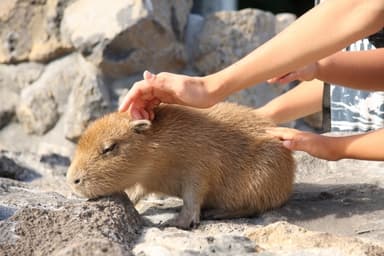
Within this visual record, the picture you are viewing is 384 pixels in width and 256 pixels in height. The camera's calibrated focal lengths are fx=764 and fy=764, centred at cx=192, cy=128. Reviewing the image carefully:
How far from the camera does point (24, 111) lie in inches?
183

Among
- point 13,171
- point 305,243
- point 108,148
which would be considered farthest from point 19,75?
point 305,243

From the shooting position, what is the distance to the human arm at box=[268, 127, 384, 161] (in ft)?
8.30

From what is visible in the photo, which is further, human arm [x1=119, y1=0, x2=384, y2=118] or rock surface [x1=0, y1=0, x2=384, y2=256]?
rock surface [x1=0, y1=0, x2=384, y2=256]

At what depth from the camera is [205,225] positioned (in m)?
2.40

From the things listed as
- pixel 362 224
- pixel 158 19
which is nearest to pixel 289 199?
pixel 362 224

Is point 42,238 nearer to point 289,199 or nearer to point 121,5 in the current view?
point 289,199

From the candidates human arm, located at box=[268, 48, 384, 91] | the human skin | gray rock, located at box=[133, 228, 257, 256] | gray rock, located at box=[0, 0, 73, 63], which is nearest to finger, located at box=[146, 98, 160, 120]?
the human skin

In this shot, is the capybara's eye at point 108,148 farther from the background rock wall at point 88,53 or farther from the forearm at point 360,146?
the background rock wall at point 88,53

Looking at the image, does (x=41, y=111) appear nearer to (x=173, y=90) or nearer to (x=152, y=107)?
(x=152, y=107)

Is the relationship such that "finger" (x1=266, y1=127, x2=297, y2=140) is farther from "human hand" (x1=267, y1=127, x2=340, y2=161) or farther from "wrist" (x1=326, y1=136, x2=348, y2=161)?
"wrist" (x1=326, y1=136, x2=348, y2=161)

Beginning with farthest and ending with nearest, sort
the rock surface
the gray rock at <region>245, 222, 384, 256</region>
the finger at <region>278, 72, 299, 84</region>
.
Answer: the rock surface
the finger at <region>278, 72, 299, 84</region>
the gray rock at <region>245, 222, 384, 256</region>


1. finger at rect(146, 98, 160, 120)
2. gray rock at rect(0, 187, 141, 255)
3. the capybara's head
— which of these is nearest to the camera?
gray rock at rect(0, 187, 141, 255)

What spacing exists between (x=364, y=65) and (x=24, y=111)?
2.36 meters

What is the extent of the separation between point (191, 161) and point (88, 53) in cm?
216
